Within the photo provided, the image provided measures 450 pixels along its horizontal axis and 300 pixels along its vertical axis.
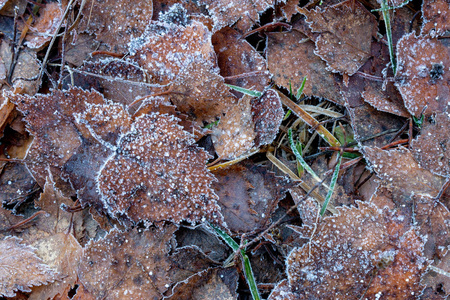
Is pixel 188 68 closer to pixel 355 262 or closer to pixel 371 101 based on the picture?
pixel 371 101

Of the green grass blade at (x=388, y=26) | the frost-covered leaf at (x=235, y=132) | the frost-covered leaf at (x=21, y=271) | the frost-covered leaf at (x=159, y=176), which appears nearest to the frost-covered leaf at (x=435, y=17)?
the green grass blade at (x=388, y=26)

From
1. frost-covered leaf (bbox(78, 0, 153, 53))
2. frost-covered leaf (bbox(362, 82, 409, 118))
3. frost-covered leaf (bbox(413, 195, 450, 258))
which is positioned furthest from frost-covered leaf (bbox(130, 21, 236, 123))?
frost-covered leaf (bbox(413, 195, 450, 258))

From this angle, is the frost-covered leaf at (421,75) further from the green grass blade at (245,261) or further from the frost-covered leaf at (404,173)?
the green grass blade at (245,261)

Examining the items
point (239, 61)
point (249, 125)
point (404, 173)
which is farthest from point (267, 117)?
point (404, 173)

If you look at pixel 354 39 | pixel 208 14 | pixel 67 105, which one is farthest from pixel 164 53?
pixel 354 39

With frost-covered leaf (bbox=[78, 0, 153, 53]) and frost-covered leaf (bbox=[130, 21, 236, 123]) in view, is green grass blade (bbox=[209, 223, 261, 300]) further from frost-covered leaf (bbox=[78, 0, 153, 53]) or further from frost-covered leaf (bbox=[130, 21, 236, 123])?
frost-covered leaf (bbox=[78, 0, 153, 53])
